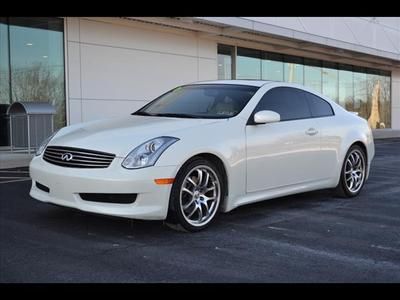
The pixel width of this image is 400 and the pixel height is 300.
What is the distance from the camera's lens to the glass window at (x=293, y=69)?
22.6 meters

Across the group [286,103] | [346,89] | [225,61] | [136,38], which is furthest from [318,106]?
[346,89]

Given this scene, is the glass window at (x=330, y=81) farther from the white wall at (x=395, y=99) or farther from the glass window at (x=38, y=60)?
the glass window at (x=38, y=60)

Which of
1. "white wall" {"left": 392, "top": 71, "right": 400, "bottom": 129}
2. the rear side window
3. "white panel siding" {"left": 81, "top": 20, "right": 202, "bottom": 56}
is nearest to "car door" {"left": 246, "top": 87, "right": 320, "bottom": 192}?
the rear side window

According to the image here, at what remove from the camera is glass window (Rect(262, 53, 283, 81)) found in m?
21.5

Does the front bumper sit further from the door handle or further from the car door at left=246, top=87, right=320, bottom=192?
the door handle

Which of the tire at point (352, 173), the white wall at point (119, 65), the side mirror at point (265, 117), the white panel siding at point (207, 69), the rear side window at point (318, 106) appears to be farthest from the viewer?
the white panel siding at point (207, 69)

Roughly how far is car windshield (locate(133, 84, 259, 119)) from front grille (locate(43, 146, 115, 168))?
3.96ft

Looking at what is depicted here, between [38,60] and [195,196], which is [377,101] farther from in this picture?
[195,196]

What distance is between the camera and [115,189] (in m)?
4.81

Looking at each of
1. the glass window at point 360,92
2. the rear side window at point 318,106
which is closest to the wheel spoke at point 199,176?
the rear side window at point 318,106

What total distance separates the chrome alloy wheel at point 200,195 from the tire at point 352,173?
2.45 meters

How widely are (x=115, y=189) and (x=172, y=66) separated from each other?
12.7 m

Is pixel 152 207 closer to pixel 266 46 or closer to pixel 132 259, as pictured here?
pixel 132 259

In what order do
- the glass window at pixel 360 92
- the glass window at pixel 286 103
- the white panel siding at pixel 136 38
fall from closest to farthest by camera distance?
the glass window at pixel 286 103 → the white panel siding at pixel 136 38 → the glass window at pixel 360 92
